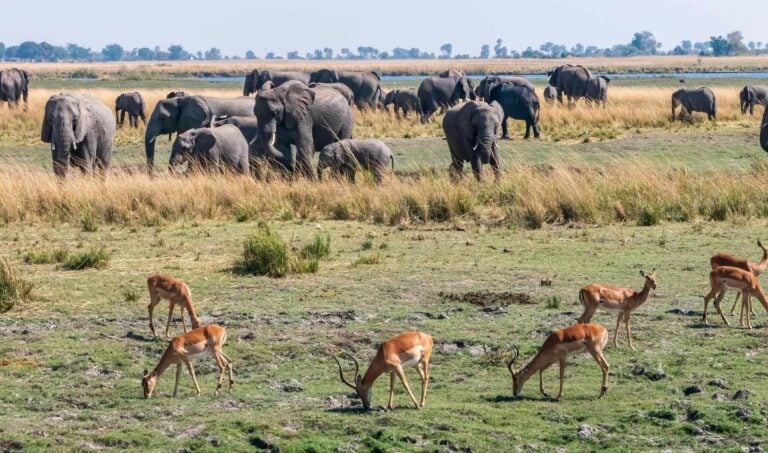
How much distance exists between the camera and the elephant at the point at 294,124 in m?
23.8

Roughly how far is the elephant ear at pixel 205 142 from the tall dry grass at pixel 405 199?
195 centimetres

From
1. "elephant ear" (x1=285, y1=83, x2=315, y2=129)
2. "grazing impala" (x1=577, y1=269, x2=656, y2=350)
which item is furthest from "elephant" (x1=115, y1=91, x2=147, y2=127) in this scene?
"grazing impala" (x1=577, y1=269, x2=656, y2=350)

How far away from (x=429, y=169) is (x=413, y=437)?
49.4 feet

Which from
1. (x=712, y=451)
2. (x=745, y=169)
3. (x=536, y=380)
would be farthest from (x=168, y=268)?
(x=745, y=169)

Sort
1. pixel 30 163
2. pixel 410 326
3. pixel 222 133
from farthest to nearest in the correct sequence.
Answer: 1. pixel 30 163
2. pixel 222 133
3. pixel 410 326

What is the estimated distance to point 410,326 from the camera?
12.0m

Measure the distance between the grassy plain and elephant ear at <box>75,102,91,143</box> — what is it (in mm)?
882

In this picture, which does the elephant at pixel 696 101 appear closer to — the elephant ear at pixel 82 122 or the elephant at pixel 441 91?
the elephant at pixel 441 91

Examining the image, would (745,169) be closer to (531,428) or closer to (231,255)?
(231,255)

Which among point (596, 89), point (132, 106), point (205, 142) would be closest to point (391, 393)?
point (205, 142)

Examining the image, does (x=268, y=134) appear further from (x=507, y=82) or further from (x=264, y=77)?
(x=264, y=77)

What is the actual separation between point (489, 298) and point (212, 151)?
10.5 meters

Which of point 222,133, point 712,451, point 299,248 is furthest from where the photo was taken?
point 222,133

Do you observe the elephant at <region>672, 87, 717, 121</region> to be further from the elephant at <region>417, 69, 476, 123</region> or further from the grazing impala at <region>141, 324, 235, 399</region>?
the grazing impala at <region>141, 324, 235, 399</region>
